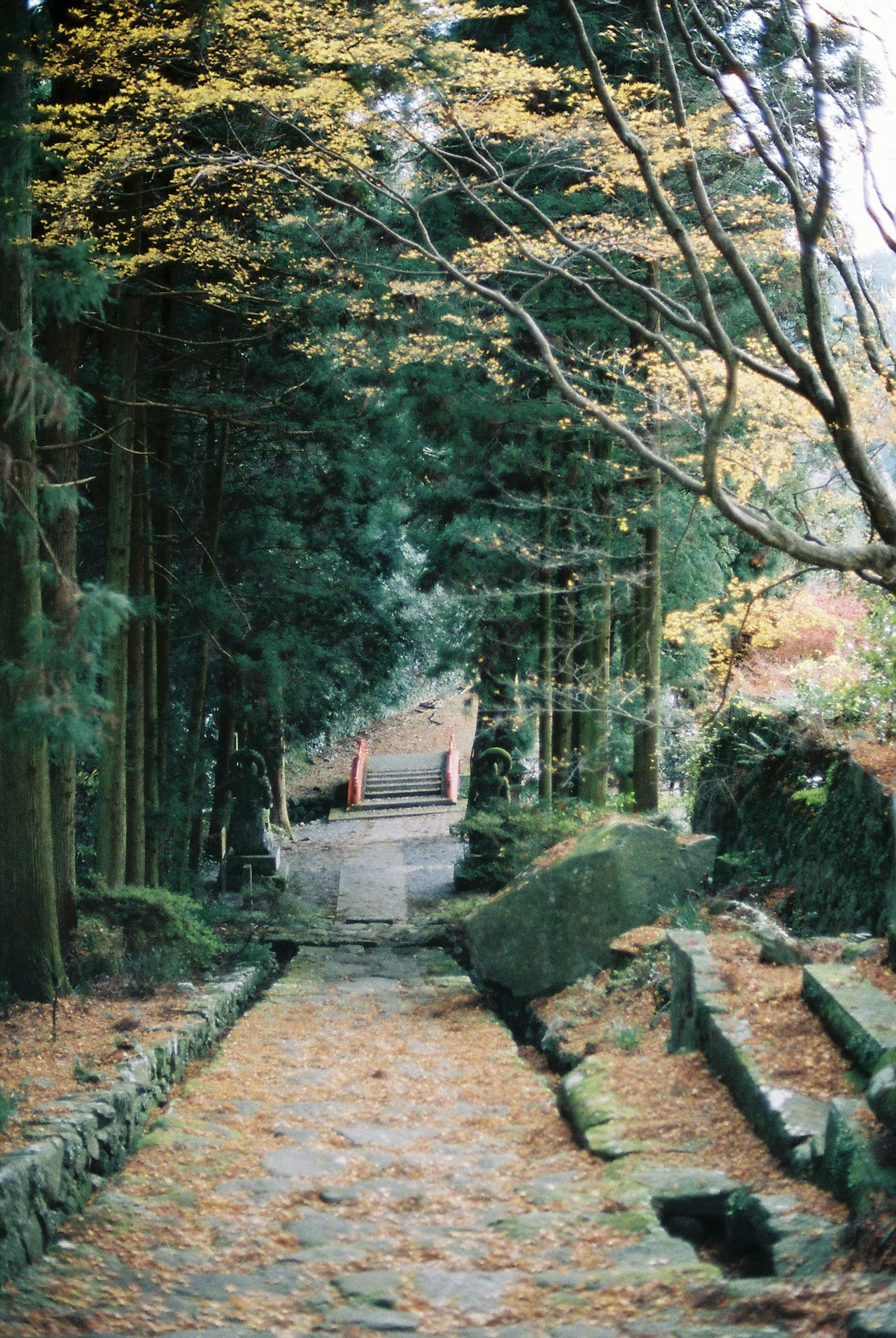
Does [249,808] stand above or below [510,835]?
below

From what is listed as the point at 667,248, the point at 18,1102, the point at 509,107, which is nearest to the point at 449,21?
the point at 509,107

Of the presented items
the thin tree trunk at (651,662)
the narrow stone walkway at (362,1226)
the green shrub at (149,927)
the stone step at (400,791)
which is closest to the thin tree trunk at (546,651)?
the thin tree trunk at (651,662)

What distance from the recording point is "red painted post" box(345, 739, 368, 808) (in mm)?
28000

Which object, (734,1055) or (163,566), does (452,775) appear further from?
(734,1055)

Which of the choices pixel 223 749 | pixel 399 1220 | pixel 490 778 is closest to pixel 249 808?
pixel 223 749

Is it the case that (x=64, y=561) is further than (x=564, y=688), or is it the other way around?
(x=564, y=688)

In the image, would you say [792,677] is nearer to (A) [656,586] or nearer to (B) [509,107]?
(A) [656,586]

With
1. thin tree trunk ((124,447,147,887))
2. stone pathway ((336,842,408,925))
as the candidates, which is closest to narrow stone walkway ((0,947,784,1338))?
thin tree trunk ((124,447,147,887))

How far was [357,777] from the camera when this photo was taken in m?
28.8

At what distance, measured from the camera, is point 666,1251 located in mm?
3766

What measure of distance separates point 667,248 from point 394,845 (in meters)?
14.3

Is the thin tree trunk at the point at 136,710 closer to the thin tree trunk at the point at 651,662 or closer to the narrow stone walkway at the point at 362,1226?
the narrow stone walkway at the point at 362,1226

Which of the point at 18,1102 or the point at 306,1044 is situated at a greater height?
the point at 18,1102

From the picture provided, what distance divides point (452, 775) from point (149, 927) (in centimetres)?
1942
